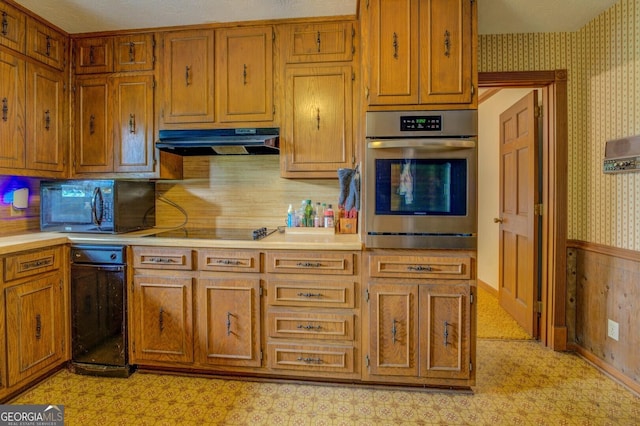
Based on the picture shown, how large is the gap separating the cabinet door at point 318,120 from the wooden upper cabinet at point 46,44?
5.68ft

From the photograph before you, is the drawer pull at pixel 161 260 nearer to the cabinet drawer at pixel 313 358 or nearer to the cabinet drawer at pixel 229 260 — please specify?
the cabinet drawer at pixel 229 260

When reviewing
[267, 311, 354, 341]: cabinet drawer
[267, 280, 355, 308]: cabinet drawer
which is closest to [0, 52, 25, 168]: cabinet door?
[267, 280, 355, 308]: cabinet drawer

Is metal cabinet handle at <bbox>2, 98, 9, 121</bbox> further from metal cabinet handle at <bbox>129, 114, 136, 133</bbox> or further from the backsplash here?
the backsplash

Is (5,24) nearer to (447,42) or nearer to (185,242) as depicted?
(185,242)

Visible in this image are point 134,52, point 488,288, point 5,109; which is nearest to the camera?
point 5,109

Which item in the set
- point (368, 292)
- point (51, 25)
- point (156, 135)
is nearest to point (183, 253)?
point (156, 135)

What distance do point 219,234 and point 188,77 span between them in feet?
3.90

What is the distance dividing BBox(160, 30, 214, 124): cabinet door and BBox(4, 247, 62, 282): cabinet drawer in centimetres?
118

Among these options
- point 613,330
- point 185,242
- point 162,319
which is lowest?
point 613,330

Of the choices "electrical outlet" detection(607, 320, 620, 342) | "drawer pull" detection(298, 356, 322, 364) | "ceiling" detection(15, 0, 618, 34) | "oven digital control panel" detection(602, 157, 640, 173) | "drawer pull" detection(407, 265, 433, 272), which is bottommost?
"drawer pull" detection(298, 356, 322, 364)

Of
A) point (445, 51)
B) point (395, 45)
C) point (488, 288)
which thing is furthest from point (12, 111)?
point (488, 288)

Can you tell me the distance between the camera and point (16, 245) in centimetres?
183

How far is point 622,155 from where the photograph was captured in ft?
6.66

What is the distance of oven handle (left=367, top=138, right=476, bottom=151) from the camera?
1.79 meters
